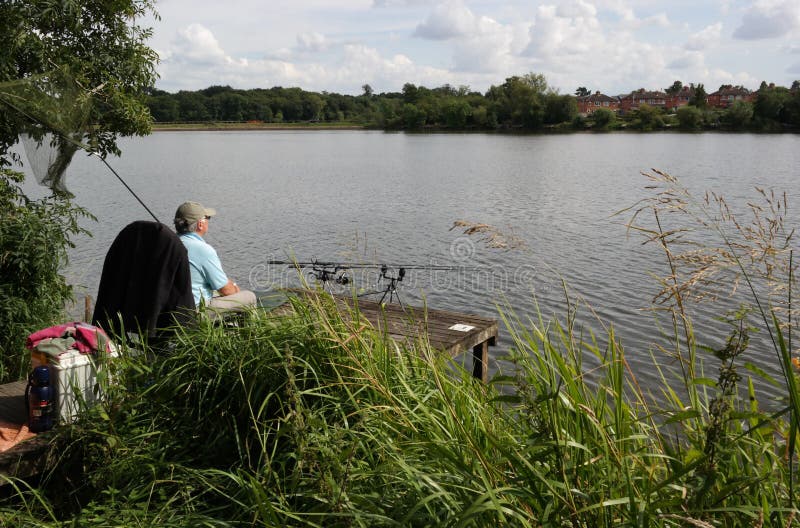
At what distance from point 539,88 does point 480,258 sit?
92.0 m

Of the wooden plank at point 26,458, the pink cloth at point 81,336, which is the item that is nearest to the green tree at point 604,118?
the pink cloth at point 81,336

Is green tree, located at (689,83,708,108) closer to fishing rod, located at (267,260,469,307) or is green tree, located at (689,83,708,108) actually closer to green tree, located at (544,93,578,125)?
green tree, located at (544,93,578,125)

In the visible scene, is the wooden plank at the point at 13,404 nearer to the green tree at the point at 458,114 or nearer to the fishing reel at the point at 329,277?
the fishing reel at the point at 329,277

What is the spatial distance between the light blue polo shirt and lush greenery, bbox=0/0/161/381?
3.96ft

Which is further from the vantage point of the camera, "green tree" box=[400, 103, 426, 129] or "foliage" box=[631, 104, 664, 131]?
"green tree" box=[400, 103, 426, 129]

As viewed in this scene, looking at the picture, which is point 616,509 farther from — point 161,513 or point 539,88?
point 539,88

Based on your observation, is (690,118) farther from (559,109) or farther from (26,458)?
(26,458)

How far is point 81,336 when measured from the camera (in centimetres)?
367

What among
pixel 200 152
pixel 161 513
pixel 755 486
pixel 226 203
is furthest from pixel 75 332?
pixel 200 152

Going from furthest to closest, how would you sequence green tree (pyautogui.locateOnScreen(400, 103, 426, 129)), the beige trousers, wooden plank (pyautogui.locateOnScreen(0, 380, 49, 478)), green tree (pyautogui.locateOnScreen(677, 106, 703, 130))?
green tree (pyautogui.locateOnScreen(400, 103, 426, 129)) → green tree (pyautogui.locateOnScreen(677, 106, 703, 130)) → the beige trousers → wooden plank (pyautogui.locateOnScreen(0, 380, 49, 478))

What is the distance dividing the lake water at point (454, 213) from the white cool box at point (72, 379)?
1.15 metres

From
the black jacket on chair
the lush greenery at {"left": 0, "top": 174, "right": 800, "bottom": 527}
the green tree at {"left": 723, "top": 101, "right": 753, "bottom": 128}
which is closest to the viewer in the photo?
the lush greenery at {"left": 0, "top": 174, "right": 800, "bottom": 527}

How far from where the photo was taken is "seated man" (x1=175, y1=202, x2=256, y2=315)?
476 cm

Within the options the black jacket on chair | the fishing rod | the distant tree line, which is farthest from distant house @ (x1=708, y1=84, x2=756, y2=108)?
the black jacket on chair
